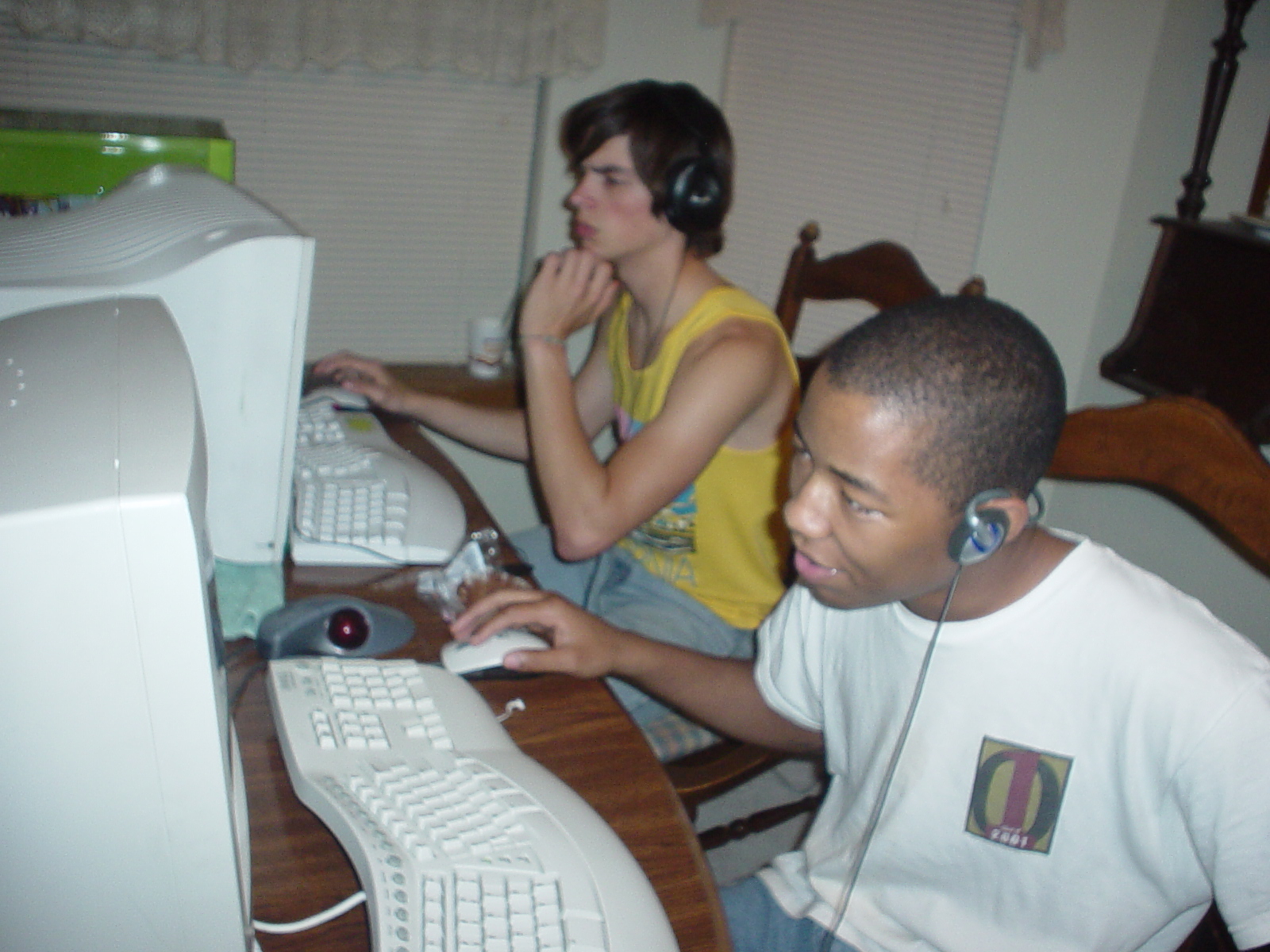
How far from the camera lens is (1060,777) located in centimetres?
79

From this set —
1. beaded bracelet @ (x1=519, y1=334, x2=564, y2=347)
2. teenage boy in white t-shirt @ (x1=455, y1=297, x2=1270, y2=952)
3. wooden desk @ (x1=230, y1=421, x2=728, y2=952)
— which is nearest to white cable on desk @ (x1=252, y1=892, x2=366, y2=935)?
wooden desk @ (x1=230, y1=421, x2=728, y2=952)

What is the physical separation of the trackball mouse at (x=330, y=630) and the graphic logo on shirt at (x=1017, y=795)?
1.83 ft

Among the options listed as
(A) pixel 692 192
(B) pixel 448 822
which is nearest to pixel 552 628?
(B) pixel 448 822

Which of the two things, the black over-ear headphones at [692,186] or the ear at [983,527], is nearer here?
the ear at [983,527]

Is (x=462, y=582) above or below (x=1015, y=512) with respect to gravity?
below

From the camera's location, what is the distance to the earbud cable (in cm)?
83

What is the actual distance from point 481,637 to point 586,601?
1.82 ft

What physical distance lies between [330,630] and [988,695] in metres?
0.60

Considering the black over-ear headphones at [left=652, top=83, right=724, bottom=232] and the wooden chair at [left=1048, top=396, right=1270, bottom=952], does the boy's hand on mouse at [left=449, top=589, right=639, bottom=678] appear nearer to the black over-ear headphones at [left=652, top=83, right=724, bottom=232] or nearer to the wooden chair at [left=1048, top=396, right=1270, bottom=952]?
the wooden chair at [left=1048, top=396, right=1270, bottom=952]

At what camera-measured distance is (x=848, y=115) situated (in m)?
2.17

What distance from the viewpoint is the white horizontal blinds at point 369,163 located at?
191 centimetres

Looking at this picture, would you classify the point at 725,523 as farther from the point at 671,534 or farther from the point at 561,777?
the point at 561,777

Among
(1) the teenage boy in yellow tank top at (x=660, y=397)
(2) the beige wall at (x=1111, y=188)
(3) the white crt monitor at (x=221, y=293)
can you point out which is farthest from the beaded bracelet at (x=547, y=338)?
(2) the beige wall at (x=1111, y=188)

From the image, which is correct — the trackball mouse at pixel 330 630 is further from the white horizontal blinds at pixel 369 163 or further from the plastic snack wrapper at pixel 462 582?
the white horizontal blinds at pixel 369 163
